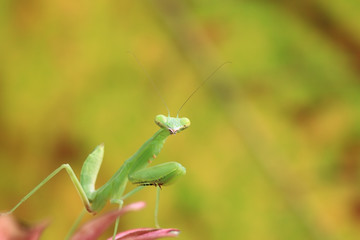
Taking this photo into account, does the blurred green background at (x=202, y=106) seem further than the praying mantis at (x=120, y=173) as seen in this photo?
Yes

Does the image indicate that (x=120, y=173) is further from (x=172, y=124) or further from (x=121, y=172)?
(x=172, y=124)

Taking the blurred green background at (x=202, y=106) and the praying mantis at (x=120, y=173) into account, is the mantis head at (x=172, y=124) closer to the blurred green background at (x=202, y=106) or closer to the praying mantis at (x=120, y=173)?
the praying mantis at (x=120, y=173)

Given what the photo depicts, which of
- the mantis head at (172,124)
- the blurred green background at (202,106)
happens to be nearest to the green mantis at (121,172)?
the mantis head at (172,124)

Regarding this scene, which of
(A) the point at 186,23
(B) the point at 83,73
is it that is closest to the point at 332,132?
(A) the point at 186,23

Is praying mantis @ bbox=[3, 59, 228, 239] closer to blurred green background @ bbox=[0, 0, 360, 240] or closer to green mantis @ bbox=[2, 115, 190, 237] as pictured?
green mantis @ bbox=[2, 115, 190, 237]

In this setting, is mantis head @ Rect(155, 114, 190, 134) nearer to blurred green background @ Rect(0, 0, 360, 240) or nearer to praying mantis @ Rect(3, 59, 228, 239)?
praying mantis @ Rect(3, 59, 228, 239)

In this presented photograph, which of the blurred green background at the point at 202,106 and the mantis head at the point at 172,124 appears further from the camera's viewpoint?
the blurred green background at the point at 202,106

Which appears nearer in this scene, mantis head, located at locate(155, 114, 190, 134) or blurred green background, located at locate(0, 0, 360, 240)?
mantis head, located at locate(155, 114, 190, 134)

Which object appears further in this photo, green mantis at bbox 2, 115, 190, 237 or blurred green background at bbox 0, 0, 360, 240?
blurred green background at bbox 0, 0, 360, 240

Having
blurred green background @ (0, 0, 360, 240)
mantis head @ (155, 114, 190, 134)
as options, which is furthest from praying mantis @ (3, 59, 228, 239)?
blurred green background @ (0, 0, 360, 240)
